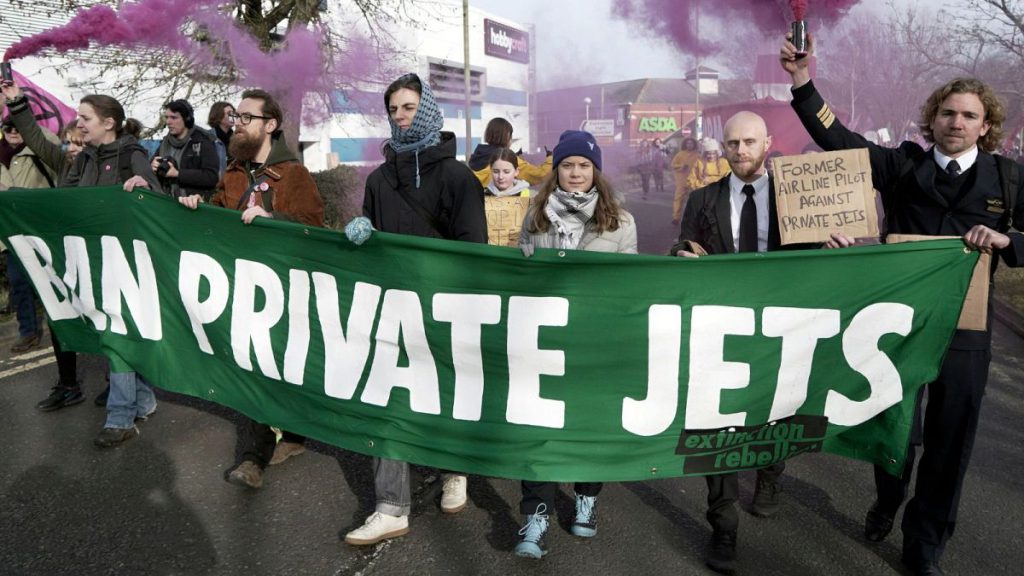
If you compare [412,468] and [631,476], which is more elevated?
[631,476]

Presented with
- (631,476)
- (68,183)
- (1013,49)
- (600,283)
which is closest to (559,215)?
(600,283)

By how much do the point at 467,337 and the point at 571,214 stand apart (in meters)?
0.73

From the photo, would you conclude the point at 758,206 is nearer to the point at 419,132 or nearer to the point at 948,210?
the point at 948,210

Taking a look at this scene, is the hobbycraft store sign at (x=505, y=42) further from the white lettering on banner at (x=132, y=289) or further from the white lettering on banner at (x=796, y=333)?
the white lettering on banner at (x=796, y=333)

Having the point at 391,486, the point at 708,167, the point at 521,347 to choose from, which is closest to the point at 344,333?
the point at 391,486

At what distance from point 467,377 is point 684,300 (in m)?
0.91

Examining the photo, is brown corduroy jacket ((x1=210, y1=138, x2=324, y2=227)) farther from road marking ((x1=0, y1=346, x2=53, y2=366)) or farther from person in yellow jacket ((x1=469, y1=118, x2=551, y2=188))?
road marking ((x1=0, y1=346, x2=53, y2=366))

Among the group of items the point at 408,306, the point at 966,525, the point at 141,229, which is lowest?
the point at 966,525

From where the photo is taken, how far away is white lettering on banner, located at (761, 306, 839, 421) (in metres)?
2.98

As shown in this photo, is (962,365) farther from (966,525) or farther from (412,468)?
(412,468)

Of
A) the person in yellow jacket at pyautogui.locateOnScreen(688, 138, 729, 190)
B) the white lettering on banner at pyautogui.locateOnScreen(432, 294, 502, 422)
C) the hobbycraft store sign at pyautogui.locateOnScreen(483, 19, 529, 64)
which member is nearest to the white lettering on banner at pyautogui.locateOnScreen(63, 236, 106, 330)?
the white lettering on banner at pyautogui.locateOnScreen(432, 294, 502, 422)

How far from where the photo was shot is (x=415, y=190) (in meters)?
3.53

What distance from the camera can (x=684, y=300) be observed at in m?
2.98

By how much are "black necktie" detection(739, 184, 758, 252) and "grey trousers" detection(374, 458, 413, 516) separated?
1734 mm
